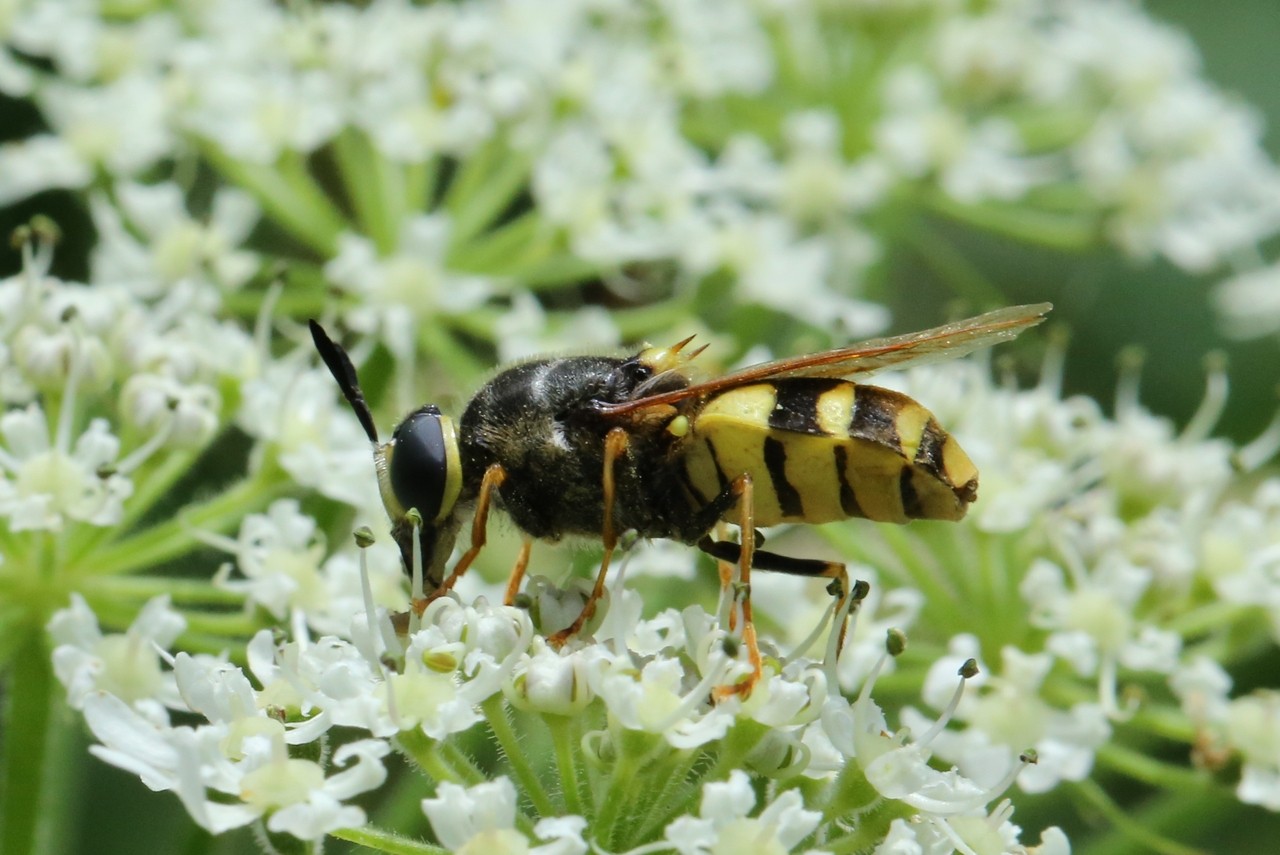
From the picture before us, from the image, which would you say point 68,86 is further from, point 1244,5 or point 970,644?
point 1244,5

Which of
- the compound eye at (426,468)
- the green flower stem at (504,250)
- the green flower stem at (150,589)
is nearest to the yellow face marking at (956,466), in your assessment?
the compound eye at (426,468)

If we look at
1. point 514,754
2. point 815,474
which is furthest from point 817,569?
point 514,754

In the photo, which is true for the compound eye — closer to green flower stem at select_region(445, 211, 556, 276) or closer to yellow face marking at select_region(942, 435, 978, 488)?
yellow face marking at select_region(942, 435, 978, 488)

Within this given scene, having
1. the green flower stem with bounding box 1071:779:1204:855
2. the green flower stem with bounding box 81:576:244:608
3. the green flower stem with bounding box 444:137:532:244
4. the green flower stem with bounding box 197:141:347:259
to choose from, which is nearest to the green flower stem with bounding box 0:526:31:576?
the green flower stem with bounding box 81:576:244:608

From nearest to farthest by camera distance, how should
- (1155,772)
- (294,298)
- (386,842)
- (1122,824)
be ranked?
1. (386,842)
2. (1155,772)
3. (1122,824)
4. (294,298)

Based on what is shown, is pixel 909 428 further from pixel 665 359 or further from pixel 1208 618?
pixel 1208 618

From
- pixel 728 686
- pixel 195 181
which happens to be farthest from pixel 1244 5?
pixel 728 686
